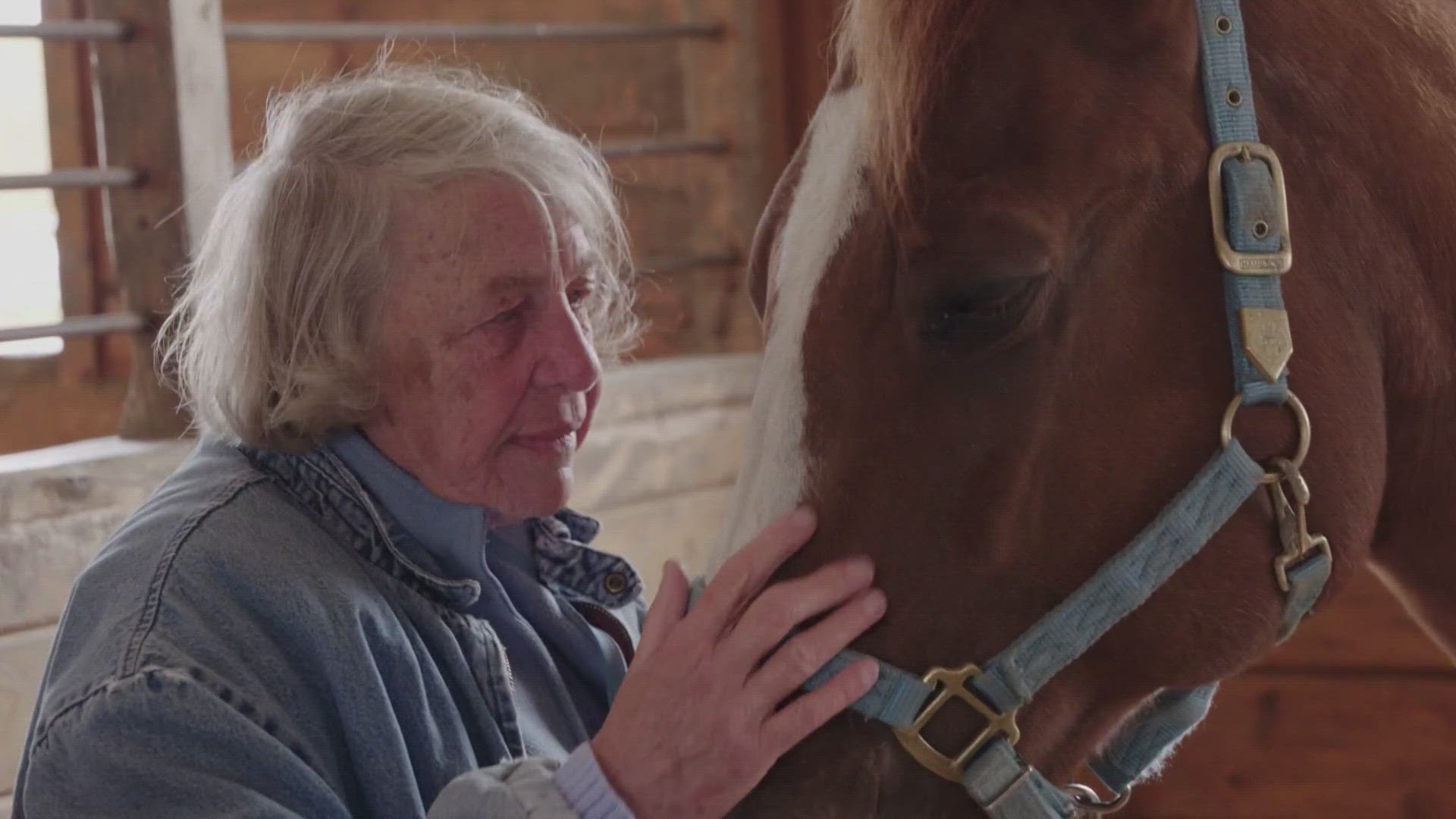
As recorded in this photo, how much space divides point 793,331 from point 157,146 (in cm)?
131

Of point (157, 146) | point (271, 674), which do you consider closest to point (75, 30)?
point (157, 146)

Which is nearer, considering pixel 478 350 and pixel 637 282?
pixel 478 350

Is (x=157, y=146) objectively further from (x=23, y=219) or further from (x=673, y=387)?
(x=23, y=219)

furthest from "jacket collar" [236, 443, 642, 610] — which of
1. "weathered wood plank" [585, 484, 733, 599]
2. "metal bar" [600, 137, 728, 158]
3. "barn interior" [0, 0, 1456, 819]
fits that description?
"metal bar" [600, 137, 728, 158]

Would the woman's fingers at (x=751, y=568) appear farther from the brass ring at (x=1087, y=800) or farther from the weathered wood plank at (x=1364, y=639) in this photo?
the weathered wood plank at (x=1364, y=639)

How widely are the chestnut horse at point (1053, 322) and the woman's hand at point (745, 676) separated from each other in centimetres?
2

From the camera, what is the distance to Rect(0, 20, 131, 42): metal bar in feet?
6.15

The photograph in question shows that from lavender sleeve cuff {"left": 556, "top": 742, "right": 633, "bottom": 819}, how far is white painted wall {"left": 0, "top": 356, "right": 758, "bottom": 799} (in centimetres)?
99

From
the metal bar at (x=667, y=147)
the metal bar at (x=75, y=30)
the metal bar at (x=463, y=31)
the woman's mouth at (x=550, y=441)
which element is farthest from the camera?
the metal bar at (x=667, y=147)

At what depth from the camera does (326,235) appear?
1.15 meters

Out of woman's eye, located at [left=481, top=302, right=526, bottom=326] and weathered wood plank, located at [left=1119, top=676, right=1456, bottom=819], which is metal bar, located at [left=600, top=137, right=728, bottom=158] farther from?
woman's eye, located at [left=481, top=302, right=526, bottom=326]

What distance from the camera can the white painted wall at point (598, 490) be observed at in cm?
168

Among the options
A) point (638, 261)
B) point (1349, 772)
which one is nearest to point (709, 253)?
point (638, 261)

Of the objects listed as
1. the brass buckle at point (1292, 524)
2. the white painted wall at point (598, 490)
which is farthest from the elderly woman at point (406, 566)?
the white painted wall at point (598, 490)
